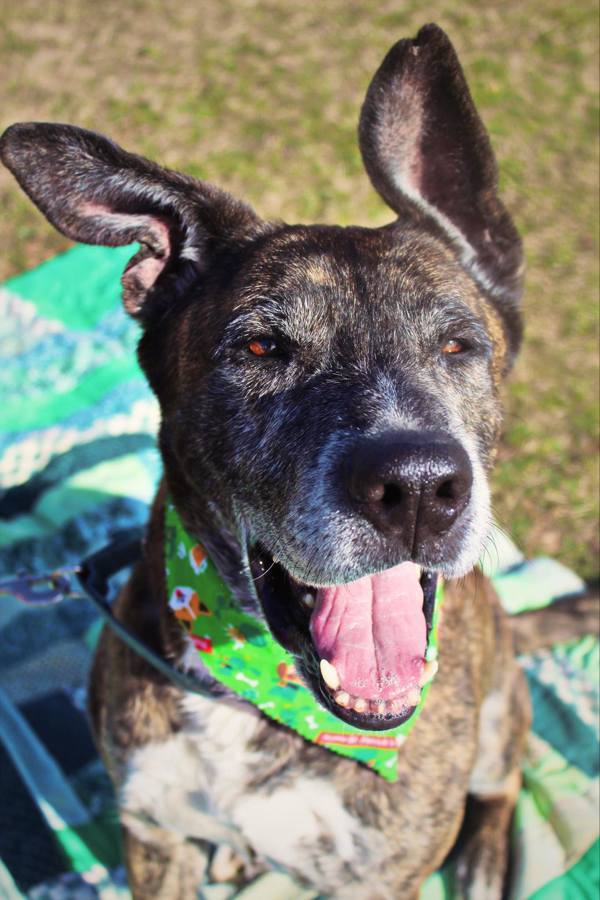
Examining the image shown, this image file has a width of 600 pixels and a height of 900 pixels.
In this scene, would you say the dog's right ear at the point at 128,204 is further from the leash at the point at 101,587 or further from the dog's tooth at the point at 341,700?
the dog's tooth at the point at 341,700

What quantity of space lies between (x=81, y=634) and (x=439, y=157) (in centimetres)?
285

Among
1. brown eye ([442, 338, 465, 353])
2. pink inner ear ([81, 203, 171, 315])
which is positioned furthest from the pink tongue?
pink inner ear ([81, 203, 171, 315])

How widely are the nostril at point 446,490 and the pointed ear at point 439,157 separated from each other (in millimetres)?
1151

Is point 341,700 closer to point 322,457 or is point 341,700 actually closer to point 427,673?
point 427,673

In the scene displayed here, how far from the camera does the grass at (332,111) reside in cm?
634

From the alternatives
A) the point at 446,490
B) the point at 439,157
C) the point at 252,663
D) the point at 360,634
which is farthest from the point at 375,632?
the point at 439,157

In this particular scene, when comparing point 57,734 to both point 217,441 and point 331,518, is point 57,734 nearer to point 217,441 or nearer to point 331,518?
point 217,441

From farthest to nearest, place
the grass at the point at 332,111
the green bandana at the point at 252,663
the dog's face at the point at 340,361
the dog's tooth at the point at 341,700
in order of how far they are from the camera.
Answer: the grass at the point at 332,111
the green bandana at the point at 252,663
the dog's tooth at the point at 341,700
the dog's face at the point at 340,361

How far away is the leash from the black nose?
3.41ft

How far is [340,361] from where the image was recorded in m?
2.58

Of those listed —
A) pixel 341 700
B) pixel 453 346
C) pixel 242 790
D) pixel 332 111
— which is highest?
pixel 332 111

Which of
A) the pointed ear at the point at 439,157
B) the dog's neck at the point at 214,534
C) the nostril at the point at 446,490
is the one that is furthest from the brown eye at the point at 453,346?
the dog's neck at the point at 214,534

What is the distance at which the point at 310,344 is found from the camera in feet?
8.59

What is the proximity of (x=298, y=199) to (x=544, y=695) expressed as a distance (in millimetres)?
4657
